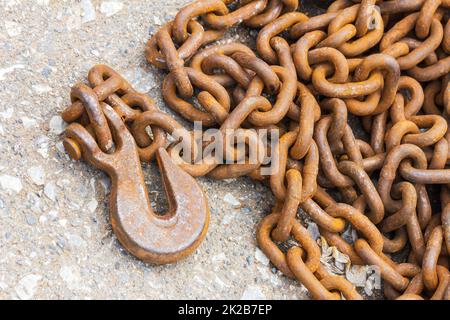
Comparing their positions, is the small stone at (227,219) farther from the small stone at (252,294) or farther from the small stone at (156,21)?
the small stone at (156,21)

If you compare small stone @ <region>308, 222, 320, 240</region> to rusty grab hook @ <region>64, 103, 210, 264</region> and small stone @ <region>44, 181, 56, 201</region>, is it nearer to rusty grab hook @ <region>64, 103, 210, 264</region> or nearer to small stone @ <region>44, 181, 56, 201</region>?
rusty grab hook @ <region>64, 103, 210, 264</region>

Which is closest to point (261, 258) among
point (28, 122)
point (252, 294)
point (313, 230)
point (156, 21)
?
point (252, 294)

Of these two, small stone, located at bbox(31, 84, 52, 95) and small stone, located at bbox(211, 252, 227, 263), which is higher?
small stone, located at bbox(31, 84, 52, 95)

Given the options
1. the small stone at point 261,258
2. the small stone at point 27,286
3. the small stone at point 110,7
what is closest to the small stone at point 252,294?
the small stone at point 261,258

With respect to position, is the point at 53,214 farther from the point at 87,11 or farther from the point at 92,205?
the point at 87,11

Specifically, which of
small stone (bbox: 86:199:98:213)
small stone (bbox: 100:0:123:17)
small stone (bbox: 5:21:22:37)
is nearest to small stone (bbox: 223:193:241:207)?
small stone (bbox: 86:199:98:213)

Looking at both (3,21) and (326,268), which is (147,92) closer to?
(3,21)

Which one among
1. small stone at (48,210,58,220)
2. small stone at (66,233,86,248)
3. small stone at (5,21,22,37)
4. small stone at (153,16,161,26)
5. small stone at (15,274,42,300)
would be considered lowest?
small stone at (15,274,42,300)
